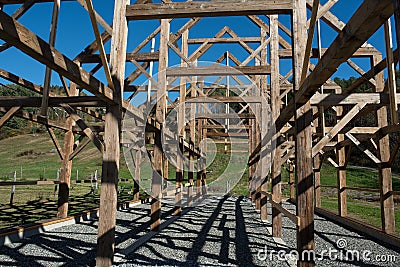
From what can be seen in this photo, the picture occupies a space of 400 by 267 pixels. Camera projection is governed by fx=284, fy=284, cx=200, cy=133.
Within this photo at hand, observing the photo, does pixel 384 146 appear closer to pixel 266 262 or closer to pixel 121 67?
pixel 266 262

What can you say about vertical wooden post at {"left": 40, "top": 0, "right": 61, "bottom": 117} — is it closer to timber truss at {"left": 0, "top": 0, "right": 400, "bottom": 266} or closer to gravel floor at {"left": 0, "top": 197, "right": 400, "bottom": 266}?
timber truss at {"left": 0, "top": 0, "right": 400, "bottom": 266}

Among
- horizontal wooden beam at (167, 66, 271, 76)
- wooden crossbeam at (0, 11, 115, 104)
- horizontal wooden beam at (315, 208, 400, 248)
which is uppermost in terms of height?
horizontal wooden beam at (167, 66, 271, 76)

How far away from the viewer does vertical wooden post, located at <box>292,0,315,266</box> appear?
10.6ft

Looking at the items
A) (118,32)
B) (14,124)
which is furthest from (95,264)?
(14,124)

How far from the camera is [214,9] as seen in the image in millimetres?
3680

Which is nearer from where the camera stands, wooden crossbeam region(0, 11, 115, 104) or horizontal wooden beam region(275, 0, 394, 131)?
horizontal wooden beam region(275, 0, 394, 131)

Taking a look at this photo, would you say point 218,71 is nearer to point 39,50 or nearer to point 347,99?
point 347,99

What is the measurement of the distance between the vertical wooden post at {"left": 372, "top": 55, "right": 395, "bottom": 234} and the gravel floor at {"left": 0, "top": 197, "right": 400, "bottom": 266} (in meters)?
0.57

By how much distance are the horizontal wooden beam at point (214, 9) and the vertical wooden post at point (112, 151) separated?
0.28 meters

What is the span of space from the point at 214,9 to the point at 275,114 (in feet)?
9.26

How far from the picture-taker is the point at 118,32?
378cm

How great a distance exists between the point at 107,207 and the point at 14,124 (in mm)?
39575

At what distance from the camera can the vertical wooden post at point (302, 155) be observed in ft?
10.6

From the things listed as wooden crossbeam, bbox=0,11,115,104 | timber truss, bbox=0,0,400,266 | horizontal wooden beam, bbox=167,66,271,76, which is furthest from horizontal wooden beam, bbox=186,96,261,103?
wooden crossbeam, bbox=0,11,115,104
